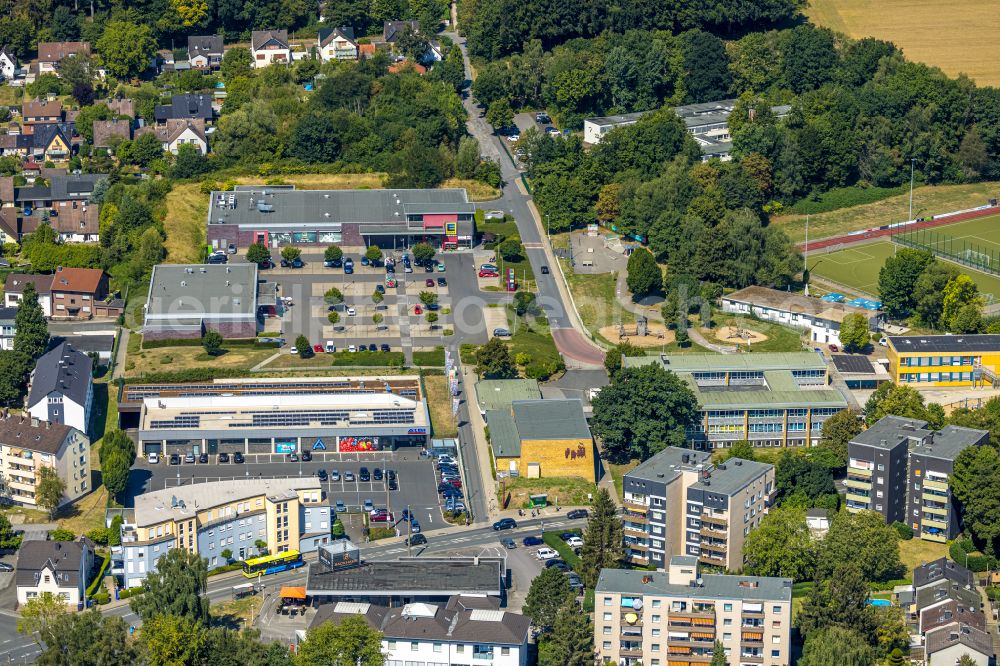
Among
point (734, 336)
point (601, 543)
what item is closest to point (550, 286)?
point (734, 336)

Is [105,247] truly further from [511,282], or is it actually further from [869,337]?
[869,337]

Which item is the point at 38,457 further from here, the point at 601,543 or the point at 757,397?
the point at 757,397

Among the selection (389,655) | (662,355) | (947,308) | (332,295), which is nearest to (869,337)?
(947,308)

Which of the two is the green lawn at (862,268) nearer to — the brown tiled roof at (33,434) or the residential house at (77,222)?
the residential house at (77,222)

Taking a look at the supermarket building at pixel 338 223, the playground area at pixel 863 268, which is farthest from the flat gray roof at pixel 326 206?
the playground area at pixel 863 268

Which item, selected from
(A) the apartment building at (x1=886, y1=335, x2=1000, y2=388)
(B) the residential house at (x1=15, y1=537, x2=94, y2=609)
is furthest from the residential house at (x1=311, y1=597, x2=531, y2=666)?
(A) the apartment building at (x1=886, y1=335, x2=1000, y2=388)

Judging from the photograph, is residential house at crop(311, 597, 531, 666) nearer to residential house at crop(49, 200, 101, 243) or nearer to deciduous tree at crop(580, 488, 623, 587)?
deciduous tree at crop(580, 488, 623, 587)

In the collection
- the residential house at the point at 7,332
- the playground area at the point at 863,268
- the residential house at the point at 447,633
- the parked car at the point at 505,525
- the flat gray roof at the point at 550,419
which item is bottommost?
the parked car at the point at 505,525
